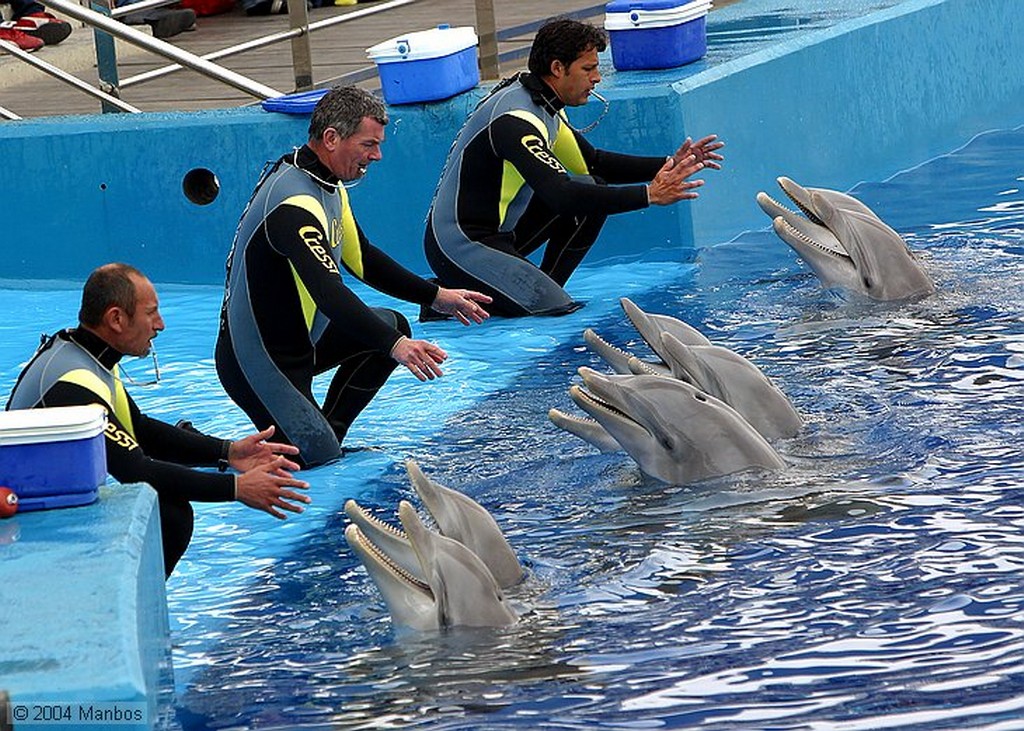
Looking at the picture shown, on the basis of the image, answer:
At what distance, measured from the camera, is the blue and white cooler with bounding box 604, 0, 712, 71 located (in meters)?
10.3

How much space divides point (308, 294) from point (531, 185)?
6.24 ft

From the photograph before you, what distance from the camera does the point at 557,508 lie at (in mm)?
6312

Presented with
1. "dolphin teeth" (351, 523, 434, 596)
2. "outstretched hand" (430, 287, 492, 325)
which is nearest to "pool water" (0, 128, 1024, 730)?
"dolphin teeth" (351, 523, 434, 596)

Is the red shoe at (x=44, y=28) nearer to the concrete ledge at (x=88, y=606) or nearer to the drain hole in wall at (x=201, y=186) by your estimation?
the drain hole in wall at (x=201, y=186)

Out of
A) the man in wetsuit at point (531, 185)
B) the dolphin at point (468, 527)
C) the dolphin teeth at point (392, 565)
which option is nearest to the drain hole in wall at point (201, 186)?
the man in wetsuit at point (531, 185)

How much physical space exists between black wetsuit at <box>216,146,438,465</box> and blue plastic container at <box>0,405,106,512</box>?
2.35m

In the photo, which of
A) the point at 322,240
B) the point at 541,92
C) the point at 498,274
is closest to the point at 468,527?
the point at 322,240

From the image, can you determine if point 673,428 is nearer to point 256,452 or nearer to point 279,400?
point 256,452

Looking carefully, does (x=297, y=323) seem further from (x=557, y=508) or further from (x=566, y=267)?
(x=566, y=267)

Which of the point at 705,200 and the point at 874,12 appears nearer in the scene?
the point at 705,200

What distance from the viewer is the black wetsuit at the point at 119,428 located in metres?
5.34

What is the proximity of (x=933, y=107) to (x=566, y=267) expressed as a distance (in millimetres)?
4043

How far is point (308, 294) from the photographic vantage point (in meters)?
7.09

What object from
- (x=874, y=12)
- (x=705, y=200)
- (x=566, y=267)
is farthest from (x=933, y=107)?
(x=566, y=267)
